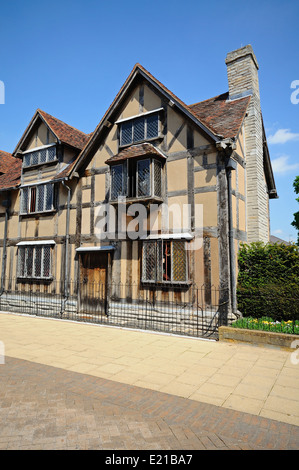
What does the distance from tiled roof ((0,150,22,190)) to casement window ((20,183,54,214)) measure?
35.3 inches

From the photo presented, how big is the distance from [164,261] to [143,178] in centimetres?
314

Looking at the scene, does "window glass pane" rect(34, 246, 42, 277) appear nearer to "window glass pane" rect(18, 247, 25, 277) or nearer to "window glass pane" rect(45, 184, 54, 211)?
"window glass pane" rect(18, 247, 25, 277)

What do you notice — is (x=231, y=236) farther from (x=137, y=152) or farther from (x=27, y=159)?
(x=27, y=159)

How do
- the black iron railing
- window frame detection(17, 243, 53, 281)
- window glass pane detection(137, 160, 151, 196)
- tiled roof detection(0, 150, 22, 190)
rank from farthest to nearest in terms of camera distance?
tiled roof detection(0, 150, 22, 190) < window frame detection(17, 243, 53, 281) < window glass pane detection(137, 160, 151, 196) < the black iron railing

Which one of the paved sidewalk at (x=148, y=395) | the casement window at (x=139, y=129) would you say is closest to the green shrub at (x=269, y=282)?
the paved sidewalk at (x=148, y=395)

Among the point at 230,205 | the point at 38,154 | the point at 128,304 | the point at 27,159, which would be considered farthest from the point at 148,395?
the point at 27,159

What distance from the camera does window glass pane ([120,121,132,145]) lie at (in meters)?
12.3

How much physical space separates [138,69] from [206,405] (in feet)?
38.7

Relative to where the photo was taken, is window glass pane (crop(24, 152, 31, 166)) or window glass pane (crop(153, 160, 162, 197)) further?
window glass pane (crop(24, 152, 31, 166))

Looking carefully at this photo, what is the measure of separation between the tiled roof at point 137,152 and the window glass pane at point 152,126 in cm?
61

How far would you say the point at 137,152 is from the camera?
1097 cm

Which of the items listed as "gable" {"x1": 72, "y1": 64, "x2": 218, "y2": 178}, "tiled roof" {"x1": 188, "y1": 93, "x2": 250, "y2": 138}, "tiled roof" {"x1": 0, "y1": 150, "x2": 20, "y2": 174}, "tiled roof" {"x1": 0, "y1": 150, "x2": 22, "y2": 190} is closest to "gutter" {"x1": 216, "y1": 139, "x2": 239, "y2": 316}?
"tiled roof" {"x1": 188, "y1": 93, "x2": 250, "y2": 138}

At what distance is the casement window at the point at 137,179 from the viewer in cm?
1070

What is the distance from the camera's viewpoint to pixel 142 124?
11945 millimetres
